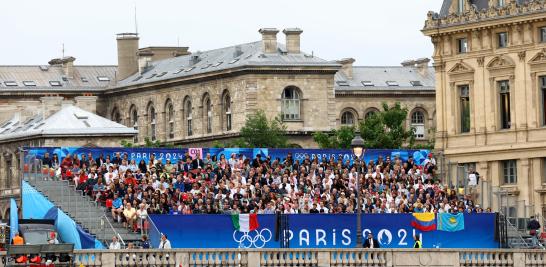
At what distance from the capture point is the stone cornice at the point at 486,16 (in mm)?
121000

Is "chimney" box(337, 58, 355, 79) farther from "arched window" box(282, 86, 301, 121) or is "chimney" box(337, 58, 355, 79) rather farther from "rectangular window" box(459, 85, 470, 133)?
"rectangular window" box(459, 85, 470, 133)

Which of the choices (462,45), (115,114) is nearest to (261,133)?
(115,114)

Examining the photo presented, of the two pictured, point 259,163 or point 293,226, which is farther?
point 259,163

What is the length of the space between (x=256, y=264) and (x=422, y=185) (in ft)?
58.8

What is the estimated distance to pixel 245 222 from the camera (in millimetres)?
95562

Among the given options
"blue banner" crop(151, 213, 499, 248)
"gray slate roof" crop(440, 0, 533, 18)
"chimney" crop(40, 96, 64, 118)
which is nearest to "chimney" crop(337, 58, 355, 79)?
"chimney" crop(40, 96, 64, 118)

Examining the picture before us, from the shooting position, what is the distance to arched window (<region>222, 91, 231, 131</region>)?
171 meters

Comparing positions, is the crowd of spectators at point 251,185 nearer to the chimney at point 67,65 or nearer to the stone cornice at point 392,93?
the stone cornice at point 392,93

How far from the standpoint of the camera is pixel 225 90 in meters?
171

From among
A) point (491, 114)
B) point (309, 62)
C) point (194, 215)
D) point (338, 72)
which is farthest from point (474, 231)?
point (338, 72)

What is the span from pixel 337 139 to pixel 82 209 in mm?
54944

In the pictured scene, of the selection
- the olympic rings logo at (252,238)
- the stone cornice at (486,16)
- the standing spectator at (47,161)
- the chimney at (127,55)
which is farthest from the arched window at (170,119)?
the olympic rings logo at (252,238)

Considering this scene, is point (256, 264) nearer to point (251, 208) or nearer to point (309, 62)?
point (251, 208)

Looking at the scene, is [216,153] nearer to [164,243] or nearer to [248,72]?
[164,243]
